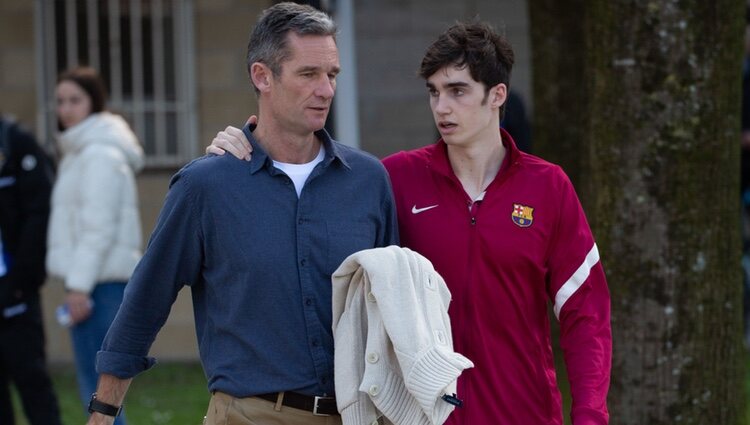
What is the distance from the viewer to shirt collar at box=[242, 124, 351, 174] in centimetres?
385

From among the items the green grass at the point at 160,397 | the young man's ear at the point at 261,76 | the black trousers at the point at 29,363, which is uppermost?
the young man's ear at the point at 261,76

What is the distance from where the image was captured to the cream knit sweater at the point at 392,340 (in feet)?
11.7

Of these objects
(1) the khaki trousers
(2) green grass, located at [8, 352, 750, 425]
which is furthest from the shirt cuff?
(2) green grass, located at [8, 352, 750, 425]

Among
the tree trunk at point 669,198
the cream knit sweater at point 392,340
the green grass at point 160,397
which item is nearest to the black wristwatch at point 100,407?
the cream knit sweater at point 392,340

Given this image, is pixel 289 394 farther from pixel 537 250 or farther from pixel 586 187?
pixel 586 187

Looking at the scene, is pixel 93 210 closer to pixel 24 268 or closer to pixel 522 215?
pixel 24 268

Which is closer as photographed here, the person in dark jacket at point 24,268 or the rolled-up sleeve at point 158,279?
the rolled-up sleeve at point 158,279

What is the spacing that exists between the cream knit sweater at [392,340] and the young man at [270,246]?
0.40ft

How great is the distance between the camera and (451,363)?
3574mm

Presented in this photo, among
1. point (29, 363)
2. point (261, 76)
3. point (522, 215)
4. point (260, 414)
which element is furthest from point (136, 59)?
point (260, 414)

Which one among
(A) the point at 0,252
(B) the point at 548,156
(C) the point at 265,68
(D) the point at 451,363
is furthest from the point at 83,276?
(D) the point at 451,363

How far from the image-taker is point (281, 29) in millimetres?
3881

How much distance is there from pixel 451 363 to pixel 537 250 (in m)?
0.57

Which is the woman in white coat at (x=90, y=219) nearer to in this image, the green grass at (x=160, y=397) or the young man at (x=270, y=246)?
the green grass at (x=160, y=397)
